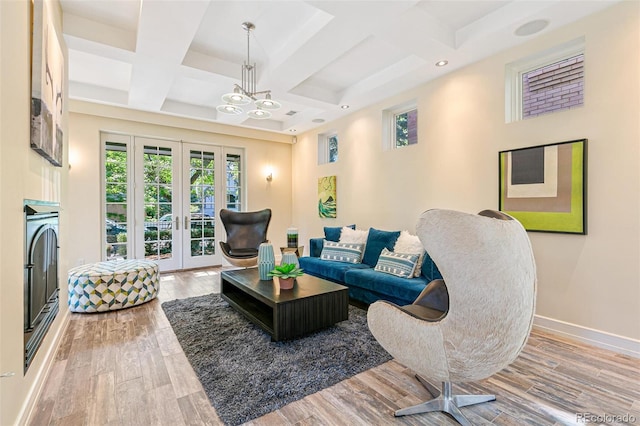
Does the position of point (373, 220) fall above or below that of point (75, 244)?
above

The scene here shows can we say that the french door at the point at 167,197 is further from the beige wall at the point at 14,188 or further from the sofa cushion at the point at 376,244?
the beige wall at the point at 14,188

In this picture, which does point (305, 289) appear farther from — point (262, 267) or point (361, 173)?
→ point (361, 173)

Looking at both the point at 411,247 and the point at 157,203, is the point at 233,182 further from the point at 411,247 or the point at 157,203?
the point at 411,247

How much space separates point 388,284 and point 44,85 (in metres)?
3.11

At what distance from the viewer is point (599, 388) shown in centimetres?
190

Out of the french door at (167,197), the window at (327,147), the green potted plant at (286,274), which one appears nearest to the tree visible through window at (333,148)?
the window at (327,147)

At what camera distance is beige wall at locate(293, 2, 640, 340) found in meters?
2.36

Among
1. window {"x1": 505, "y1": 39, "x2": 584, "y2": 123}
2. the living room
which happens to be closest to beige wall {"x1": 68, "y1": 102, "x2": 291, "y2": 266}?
the living room

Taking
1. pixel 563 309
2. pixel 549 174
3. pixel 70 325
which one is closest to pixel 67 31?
pixel 70 325

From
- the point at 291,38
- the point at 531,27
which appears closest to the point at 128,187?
the point at 291,38

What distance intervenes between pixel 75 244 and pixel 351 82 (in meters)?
4.81

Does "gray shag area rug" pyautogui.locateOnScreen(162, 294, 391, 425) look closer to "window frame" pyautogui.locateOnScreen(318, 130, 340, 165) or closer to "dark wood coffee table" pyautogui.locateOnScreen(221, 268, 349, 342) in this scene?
"dark wood coffee table" pyautogui.locateOnScreen(221, 268, 349, 342)

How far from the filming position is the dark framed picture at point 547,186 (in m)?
2.58

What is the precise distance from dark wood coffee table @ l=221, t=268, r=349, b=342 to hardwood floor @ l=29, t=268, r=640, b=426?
66 centimetres
